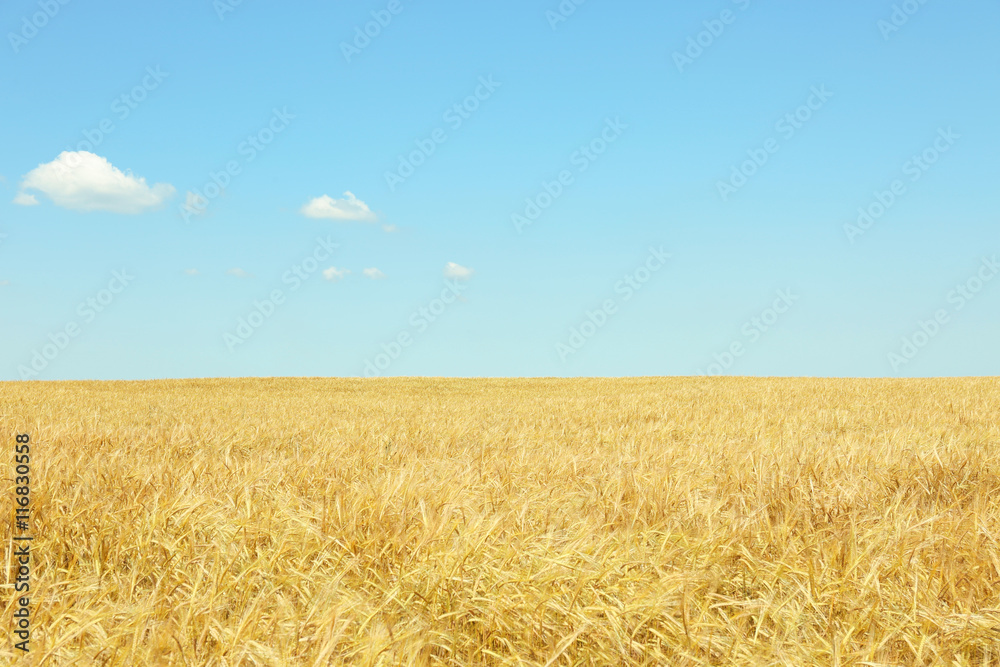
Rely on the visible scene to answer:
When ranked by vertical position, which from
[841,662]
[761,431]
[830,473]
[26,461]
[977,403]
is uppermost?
[26,461]

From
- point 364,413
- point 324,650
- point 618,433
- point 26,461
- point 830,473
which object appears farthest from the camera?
point 364,413

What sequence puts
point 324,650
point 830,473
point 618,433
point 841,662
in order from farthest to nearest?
point 618,433 < point 830,473 < point 841,662 < point 324,650

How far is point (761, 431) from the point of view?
25.8 ft

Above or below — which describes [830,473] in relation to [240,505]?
below

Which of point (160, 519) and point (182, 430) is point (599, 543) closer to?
point (160, 519)

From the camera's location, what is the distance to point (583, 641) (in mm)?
2172

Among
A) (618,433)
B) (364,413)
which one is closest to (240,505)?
(618,433)

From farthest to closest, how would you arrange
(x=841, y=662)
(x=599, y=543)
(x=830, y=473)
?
1. (x=830, y=473)
2. (x=599, y=543)
3. (x=841, y=662)

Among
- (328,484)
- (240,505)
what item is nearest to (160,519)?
(240,505)

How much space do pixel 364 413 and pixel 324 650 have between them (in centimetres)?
988

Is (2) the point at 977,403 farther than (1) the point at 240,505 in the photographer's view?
Yes

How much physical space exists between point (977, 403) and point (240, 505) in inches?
547

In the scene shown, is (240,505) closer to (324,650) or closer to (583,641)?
(324,650)

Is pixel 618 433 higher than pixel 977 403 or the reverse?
higher
